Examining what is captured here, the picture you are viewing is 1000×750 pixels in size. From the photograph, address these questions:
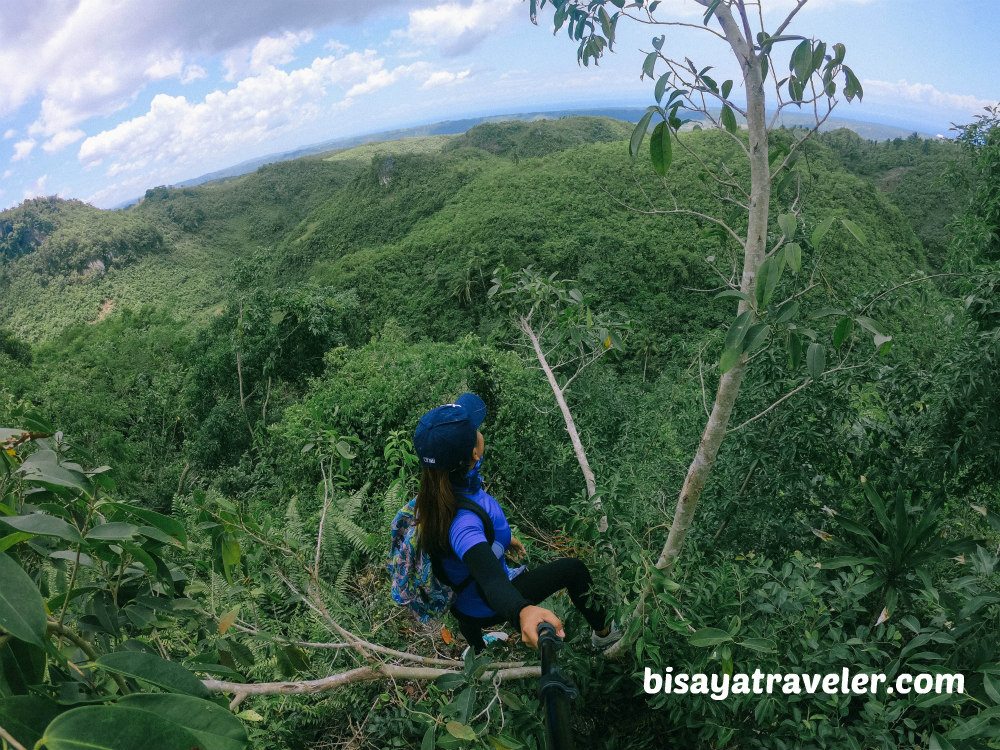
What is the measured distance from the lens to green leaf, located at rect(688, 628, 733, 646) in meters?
1.48

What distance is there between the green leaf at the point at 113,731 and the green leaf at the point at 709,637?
1404 millimetres

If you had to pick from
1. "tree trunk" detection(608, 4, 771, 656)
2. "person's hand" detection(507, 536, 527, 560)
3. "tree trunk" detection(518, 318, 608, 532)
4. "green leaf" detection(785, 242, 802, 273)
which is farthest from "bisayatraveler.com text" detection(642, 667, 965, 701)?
"green leaf" detection(785, 242, 802, 273)

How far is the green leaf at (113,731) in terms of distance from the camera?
1.38 feet

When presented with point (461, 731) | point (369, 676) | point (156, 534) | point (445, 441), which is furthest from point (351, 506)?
point (156, 534)

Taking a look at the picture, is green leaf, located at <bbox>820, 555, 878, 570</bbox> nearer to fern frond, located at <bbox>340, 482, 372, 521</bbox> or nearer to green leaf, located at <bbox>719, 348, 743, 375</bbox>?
green leaf, located at <bbox>719, 348, 743, 375</bbox>

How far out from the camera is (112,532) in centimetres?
88

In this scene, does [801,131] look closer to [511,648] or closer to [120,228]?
[511,648]

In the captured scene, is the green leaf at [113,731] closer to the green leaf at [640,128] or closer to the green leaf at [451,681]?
the green leaf at [451,681]

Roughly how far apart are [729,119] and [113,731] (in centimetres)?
→ 208

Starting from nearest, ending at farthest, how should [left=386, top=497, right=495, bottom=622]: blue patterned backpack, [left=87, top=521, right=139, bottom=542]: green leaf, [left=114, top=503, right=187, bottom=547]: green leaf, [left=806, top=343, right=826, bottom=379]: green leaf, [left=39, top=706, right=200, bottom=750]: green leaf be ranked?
[left=39, top=706, right=200, bottom=750]: green leaf → [left=87, top=521, right=139, bottom=542]: green leaf → [left=114, top=503, right=187, bottom=547]: green leaf → [left=806, top=343, right=826, bottom=379]: green leaf → [left=386, top=497, right=495, bottom=622]: blue patterned backpack

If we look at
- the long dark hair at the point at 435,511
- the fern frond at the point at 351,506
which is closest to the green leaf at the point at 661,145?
the long dark hair at the point at 435,511

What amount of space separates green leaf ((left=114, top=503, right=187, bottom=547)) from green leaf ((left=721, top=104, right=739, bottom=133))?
6.28 ft

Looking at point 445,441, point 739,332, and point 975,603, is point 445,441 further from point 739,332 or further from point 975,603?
point 975,603

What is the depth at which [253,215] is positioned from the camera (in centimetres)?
6319
